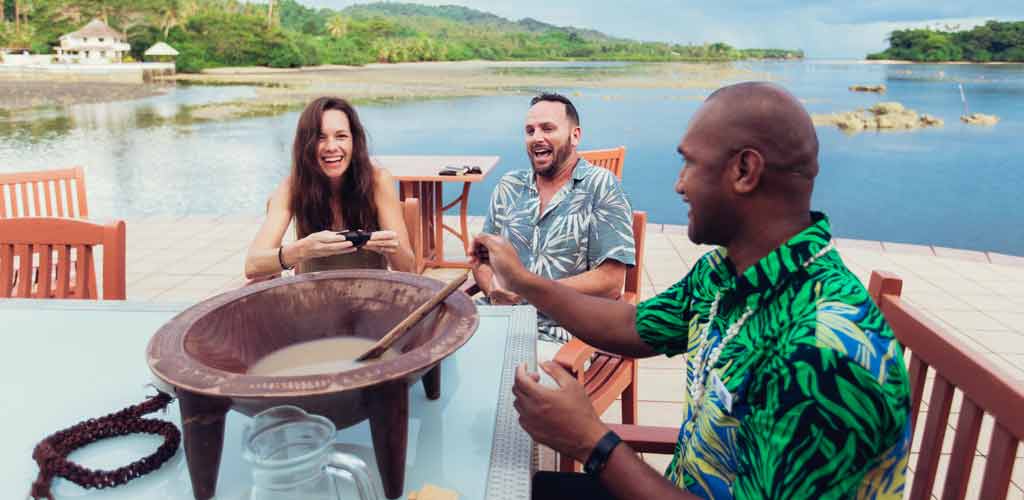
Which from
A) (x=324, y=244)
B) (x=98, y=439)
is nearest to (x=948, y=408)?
(x=98, y=439)

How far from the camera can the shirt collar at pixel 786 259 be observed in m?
0.85

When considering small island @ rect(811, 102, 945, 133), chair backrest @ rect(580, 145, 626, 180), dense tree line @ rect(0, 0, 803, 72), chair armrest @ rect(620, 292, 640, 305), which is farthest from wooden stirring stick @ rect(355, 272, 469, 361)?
dense tree line @ rect(0, 0, 803, 72)

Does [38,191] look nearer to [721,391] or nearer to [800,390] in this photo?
[721,391]

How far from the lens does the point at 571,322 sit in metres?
1.39

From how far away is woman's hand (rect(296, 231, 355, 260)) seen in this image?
1846 mm

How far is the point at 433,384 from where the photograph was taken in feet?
3.79

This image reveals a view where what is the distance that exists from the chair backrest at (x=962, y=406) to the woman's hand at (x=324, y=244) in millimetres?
1387

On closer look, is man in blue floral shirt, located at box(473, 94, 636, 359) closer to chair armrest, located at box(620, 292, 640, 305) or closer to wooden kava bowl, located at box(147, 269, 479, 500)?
chair armrest, located at box(620, 292, 640, 305)

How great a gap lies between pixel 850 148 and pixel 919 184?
4.78 m

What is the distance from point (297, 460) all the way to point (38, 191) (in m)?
2.84

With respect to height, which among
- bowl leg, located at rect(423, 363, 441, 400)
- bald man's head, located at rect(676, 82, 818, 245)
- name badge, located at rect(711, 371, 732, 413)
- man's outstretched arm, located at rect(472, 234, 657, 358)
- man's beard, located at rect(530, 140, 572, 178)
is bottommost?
bowl leg, located at rect(423, 363, 441, 400)

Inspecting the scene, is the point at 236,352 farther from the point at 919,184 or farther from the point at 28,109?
the point at 28,109

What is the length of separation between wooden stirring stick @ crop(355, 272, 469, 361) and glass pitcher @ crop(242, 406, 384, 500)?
24 centimetres

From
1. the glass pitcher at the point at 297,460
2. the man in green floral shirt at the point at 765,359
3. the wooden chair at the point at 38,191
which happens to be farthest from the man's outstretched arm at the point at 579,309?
the wooden chair at the point at 38,191
